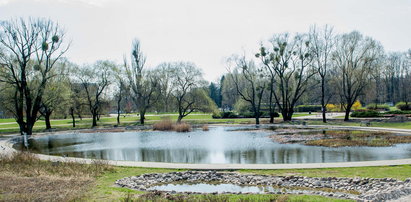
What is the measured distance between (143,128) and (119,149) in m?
17.8

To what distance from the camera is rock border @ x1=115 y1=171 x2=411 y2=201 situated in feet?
29.6

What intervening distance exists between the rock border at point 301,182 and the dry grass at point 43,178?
166 centimetres

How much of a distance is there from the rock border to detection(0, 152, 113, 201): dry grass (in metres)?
1.66

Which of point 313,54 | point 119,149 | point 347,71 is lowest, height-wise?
point 119,149

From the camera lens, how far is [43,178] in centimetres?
1188

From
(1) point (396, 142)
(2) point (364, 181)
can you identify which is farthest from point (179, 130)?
(2) point (364, 181)

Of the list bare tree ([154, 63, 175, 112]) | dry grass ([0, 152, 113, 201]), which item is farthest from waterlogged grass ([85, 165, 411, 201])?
bare tree ([154, 63, 175, 112])

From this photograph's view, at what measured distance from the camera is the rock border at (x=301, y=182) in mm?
9030

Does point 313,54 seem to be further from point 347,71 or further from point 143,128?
point 143,128

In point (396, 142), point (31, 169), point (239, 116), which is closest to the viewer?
point (31, 169)

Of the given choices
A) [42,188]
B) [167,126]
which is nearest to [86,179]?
[42,188]

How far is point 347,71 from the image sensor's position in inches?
1702

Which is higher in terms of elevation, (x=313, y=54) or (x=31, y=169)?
(x=313, y=54)

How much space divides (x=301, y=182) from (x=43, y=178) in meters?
9.41
